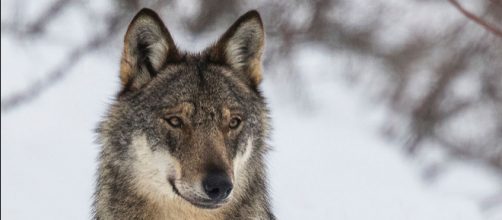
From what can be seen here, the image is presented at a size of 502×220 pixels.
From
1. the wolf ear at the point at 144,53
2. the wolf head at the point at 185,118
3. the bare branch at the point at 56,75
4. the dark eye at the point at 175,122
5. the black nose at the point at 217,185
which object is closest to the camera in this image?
the black nose at the point at 217,185

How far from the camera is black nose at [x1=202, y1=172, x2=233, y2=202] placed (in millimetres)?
5023

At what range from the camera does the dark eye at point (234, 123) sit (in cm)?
532

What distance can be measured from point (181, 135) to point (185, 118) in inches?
3.3

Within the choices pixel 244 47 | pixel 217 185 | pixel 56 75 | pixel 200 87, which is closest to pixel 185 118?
pixel 200 87

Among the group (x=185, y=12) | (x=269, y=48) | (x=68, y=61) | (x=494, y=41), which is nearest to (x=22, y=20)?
(x=68, y=61)

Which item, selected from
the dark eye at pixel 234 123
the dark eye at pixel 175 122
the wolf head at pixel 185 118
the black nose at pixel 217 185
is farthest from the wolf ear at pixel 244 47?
the black nose at pixel 217 185

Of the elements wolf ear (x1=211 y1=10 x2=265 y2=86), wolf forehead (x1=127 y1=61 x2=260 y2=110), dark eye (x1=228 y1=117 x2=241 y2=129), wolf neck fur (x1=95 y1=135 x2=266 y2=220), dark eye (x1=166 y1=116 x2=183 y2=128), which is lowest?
wolf neck fur (x1=95 y1=135 x2=266 y2=220)

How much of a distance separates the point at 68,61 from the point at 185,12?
5.45 ft

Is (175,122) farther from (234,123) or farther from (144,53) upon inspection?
→ (144,53)

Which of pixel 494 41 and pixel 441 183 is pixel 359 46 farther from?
pixel 494 41

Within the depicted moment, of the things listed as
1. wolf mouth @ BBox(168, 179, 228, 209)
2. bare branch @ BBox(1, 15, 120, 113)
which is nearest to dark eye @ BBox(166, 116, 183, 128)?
wolf mouth @ BBox(168, 179, 228, 209)

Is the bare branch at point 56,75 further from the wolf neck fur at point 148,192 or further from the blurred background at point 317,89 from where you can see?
the wolf neck fur at point 148,192

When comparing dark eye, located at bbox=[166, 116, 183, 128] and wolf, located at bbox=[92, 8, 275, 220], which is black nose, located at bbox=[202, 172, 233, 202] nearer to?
wolf, located at bbox=[92, 8, 275, 220]

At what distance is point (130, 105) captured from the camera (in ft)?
17.8
